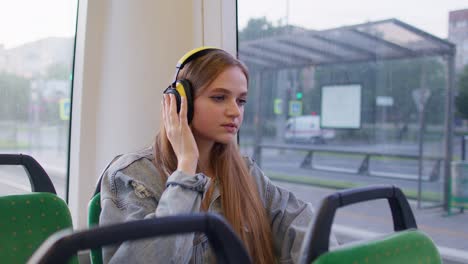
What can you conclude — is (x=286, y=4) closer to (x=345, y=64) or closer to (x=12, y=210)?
(x=345, y=64)

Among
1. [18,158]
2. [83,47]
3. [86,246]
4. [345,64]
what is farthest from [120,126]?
[86,246]

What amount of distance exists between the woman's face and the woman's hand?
48mm

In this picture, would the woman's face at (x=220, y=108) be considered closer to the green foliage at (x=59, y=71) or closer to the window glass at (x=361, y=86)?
the window glass at (x=361, y=86)

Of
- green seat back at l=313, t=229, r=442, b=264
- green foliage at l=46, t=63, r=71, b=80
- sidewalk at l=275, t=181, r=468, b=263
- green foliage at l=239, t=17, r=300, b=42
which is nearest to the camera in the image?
green seat back at l=313, t=229, r=442, b=264

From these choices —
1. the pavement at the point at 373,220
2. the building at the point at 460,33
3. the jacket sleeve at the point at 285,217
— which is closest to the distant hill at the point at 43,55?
the pavement at the point at 373,220

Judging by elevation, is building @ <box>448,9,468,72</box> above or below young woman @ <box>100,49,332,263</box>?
above

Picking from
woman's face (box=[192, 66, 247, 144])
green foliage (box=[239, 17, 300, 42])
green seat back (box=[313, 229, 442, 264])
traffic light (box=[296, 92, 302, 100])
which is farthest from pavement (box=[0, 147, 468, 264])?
green seat back (box=[313, 229, 442, 264])

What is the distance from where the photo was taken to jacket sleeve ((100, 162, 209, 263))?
1.18 meters

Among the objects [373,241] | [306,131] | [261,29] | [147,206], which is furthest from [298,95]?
[373,241]

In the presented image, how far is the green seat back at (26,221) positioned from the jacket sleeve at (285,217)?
65 centimetres

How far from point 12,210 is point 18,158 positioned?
7.5 inches

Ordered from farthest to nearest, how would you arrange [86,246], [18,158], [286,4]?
1. [286,4]
2. [18,158]
3. [86,246]

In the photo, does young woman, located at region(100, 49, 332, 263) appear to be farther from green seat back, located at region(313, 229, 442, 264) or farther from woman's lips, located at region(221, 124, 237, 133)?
green seat back, located at region(313, 229, 442, 264)

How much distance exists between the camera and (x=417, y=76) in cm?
223
